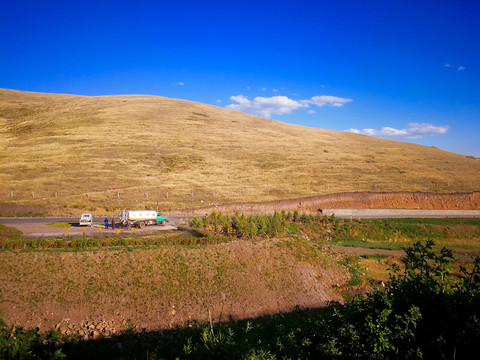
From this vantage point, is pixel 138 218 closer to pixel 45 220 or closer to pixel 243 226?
pixel 45 220

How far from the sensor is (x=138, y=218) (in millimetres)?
30562

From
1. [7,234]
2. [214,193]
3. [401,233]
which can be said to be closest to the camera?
[7,234]

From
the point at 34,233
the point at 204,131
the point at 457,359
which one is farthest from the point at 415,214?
the point at 204,131

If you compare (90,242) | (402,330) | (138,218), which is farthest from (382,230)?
(90,242)

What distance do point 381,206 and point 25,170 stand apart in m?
65.6

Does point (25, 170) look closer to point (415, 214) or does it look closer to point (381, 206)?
point (381, 206)

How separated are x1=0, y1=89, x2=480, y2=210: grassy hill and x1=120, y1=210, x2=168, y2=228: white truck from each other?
32.9ft

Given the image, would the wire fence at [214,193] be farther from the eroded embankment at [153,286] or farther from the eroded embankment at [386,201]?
the eroded embankment at [153,286]


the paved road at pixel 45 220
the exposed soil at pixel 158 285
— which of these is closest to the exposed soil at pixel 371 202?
the paved road at pixel 45 220

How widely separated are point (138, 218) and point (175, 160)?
3487cm

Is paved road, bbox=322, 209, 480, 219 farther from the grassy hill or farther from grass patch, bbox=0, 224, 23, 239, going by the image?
grass patch, bbox=0, 224, 23, 239

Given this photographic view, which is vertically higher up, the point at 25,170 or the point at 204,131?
the point at 204,131

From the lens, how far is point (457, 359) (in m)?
6.37

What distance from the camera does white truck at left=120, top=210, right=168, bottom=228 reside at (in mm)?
30219
